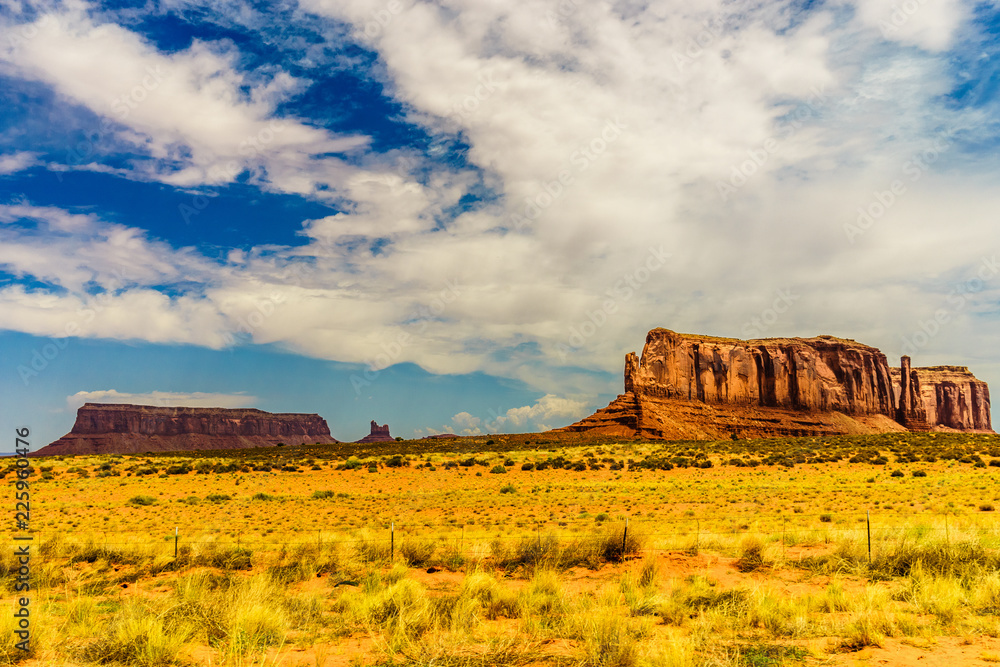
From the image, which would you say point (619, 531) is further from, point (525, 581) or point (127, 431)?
point (127, 431)

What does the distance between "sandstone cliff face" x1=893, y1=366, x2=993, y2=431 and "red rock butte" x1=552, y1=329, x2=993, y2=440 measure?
77.6 ft

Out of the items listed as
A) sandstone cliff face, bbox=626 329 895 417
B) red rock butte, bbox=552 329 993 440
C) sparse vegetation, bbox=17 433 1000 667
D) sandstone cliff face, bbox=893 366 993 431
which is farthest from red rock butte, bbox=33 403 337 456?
sandstone cliff face, bbox=893 366 993 431

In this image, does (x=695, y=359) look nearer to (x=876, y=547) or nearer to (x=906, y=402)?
(x=906, y=402)

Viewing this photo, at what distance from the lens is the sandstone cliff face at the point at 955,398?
174125 mm

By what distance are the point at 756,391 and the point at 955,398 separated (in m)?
94.1

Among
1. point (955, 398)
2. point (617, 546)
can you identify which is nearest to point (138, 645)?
point (617, 546)

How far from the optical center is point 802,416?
126m

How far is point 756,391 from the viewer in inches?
5192

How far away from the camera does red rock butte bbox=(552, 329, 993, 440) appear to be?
10375 cm

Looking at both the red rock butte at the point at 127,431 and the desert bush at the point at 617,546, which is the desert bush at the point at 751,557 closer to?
the desert bush at the point at 617,546

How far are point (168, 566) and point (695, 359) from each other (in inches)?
5033

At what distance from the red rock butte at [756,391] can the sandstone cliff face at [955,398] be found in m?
23.6

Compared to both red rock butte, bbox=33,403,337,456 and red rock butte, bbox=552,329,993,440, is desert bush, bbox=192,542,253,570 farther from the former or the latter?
red rock butte, bbox=33,403,337,456

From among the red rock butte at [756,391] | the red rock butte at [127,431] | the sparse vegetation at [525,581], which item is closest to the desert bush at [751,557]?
the sparse vegetation at [525,581]
